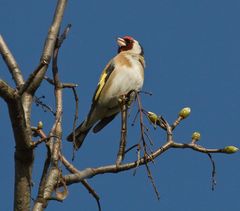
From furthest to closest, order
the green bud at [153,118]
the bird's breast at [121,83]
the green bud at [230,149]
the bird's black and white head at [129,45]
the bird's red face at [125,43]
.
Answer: the bird's red face at [125,43], the bird's black and white head at [129,45], the bird's breast at [121,83], the green bud at [153,118], the green bud at [230,149]

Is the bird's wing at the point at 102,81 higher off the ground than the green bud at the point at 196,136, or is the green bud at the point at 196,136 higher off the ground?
the bird's wing at the point at 102,81

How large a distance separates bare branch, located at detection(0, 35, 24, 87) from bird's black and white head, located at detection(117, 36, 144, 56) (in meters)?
4.96

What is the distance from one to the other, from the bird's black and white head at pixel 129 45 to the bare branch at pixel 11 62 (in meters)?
4.96

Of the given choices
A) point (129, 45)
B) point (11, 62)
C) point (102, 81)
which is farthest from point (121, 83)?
point (11, 62)

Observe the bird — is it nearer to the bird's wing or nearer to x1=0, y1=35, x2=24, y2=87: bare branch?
the bird's wing

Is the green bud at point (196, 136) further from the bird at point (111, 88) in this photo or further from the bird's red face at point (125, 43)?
the bird's red face at point (125, 43)

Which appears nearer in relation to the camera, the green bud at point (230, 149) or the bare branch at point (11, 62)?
the green bud at point (230, 149)

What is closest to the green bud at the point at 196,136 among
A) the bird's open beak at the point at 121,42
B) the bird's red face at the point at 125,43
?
the bird's red face at the point at 125,43

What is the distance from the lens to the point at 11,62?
11.5ft

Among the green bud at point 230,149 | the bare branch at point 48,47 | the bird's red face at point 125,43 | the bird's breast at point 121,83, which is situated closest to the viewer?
the bare branch at point 48,47

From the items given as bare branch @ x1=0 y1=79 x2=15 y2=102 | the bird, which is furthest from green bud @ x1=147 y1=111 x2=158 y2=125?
the bird

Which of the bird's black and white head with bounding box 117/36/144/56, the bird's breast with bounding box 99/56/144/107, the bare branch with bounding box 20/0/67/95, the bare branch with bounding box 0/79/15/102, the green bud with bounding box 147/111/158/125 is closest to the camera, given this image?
the bare branch with bounding box 0/79/15/102

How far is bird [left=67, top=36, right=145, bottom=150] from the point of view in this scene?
7.18m

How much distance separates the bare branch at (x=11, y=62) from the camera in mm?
3387
